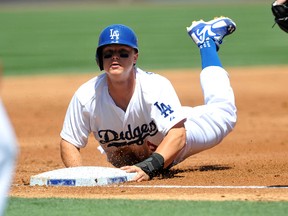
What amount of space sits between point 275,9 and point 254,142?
3.00m

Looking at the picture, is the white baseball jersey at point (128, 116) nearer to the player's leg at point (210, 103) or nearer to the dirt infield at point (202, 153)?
the player's leg at point (210, 103)

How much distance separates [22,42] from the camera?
2134 cm

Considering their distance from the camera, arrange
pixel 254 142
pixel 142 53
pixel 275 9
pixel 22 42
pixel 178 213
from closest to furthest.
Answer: pixel 178 213
pixel 275 9
pixel 254 142
pixel 142 53
pixel 22 42

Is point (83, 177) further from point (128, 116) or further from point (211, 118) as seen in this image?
point (211, 118)

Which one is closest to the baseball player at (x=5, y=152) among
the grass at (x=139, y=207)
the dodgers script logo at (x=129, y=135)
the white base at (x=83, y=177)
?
the grass at (x=139, y=207)

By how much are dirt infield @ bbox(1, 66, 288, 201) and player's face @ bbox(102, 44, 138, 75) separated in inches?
32.7

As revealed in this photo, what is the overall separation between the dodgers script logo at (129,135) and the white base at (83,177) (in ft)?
1.36

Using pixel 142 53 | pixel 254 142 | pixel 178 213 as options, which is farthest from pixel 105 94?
pixel 142 53

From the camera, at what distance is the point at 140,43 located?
1983cm

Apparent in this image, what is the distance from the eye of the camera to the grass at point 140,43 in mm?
16203

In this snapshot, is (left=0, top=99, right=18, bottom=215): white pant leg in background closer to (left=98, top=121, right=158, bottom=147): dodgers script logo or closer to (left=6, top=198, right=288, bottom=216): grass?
(left=6, top=198, right=288, bottom=216): grass

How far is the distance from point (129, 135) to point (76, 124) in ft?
1.33

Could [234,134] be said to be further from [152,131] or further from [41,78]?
[41,78]

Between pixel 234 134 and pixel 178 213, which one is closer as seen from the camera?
pixel 178 213
